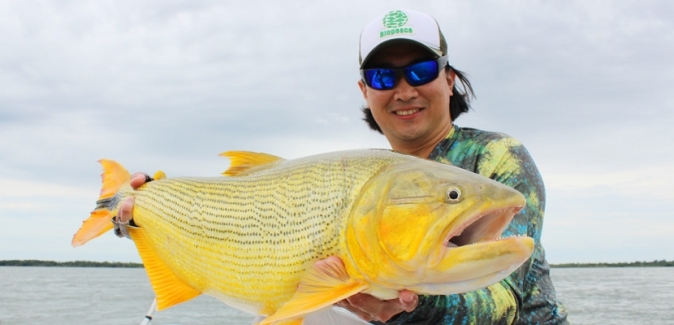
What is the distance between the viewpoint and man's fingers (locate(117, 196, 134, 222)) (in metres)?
4.46

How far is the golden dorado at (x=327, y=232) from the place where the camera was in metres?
2.34

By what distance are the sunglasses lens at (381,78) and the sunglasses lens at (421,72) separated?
0.13 meters

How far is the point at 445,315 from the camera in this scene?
2893 millimetres

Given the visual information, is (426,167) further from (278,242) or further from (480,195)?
(278,242)

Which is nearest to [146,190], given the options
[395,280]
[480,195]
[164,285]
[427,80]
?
[164,285]

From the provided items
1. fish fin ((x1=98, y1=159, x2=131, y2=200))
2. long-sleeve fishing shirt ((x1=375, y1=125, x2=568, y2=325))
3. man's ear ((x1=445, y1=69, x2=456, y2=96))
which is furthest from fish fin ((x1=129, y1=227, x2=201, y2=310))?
man's ear ((x1=445, y1=69, x2=456, y2=96))

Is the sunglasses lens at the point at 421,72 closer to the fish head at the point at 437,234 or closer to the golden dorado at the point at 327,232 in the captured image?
the golden dorado at the point at 327,232

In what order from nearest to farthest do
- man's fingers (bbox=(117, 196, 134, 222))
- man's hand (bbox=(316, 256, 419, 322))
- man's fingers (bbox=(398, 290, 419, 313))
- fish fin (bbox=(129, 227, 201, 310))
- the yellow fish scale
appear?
man's fingers (bbox=(398, 290, 419, 313)), man's hand (bbox=(316, 256, 419, 322)), the yellow fish scale, fish fin (bbox=(129, 227, 201, 310)), man's fingers (bbox=(117, 196, 134, 222))

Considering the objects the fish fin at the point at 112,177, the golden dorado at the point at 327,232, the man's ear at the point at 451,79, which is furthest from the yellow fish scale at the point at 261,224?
the man's ear at the point at 451,79

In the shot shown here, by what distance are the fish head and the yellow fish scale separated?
0.22 metres

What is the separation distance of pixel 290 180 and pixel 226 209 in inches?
23.2

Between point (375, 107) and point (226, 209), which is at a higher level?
point (375, 107)

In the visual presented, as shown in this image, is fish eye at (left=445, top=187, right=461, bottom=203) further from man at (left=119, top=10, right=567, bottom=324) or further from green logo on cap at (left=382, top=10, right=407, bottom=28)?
green logo on cap at (left=382, top=10, right=407, bottom=28)

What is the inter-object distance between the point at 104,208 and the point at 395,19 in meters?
3.03
